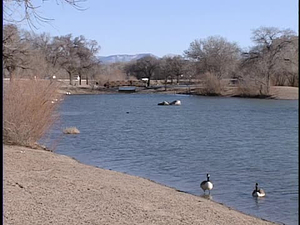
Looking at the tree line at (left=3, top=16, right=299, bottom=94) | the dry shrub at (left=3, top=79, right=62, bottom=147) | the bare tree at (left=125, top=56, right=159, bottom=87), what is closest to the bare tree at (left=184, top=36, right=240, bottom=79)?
the tree line at (left=3, top=16, right=299, bottom=94)

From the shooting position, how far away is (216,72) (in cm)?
6406

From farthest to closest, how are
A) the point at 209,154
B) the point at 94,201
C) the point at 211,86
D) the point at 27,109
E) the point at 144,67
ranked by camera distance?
the point at 144,67 < the point at 211,86 < the point at 209,154 < the point at 27,109 < the point at 94,201

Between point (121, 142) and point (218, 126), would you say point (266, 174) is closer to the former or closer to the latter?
point (121, 142)

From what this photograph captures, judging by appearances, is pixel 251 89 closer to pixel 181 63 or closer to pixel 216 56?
pixel 216 56

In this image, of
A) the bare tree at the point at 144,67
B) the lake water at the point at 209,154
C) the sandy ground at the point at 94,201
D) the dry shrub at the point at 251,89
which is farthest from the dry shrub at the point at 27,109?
the bare tree at the point at 144,67

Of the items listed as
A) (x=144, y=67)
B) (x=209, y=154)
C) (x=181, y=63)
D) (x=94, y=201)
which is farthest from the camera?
(x=144, y=67)

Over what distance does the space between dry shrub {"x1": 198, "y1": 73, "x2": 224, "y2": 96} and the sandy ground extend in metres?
48.2

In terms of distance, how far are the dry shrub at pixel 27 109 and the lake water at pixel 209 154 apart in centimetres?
157

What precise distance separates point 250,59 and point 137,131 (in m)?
31.2

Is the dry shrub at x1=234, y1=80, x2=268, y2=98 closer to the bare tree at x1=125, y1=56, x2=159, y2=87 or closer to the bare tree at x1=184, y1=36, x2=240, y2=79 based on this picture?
the bare tree at x1=184, y1=36, x2=240, y2=79

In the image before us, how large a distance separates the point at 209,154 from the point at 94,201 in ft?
29.3

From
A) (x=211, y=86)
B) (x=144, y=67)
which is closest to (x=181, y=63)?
(x=144, y=67)

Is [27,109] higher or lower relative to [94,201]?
higher

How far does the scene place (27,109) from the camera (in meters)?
15.1
